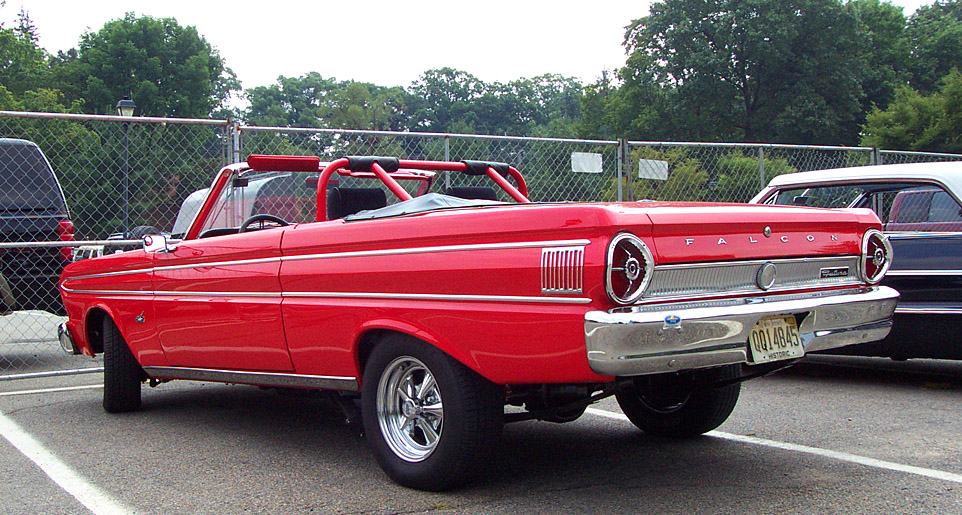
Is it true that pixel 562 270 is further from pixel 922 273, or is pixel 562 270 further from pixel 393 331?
Answer: pixel 922 273

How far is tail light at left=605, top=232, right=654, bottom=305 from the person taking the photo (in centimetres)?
319

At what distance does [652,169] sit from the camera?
991cm

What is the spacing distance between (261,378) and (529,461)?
56.8 inches

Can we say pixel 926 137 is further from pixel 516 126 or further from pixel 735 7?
pixel 516 126

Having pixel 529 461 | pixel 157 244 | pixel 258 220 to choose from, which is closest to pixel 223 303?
pixel 258 220

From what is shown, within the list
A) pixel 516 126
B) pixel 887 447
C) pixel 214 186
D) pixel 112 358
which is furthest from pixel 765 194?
pixel 516 126

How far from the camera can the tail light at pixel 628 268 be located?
3.19m

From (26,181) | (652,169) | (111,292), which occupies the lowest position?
(111,292)

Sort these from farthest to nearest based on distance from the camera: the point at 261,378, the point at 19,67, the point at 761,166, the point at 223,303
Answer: the point at 19,67 < the point at 761,166 < the point at 223,303 < the point at 261,378

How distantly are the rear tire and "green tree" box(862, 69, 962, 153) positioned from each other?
35.0 meters

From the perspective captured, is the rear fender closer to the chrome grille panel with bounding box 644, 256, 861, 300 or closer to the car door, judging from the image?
the car door

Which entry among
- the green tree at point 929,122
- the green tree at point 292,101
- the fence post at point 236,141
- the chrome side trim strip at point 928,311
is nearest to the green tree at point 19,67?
the green tree at point 292,101

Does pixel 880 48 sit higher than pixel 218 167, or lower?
higher

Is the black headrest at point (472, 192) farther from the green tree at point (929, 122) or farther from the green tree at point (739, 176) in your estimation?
the green tree at point (929, 122)
